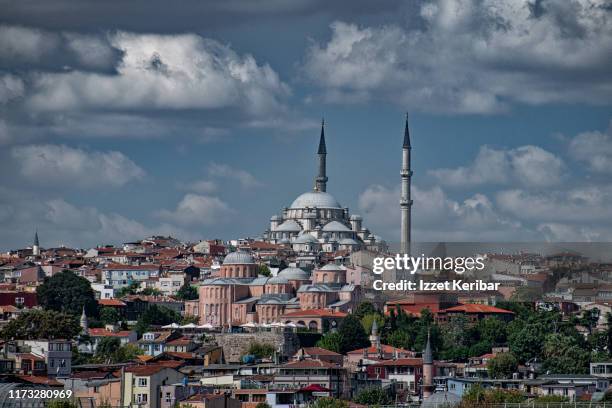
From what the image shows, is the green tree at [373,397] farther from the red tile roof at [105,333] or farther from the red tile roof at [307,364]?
the red tile roof at [105,333]

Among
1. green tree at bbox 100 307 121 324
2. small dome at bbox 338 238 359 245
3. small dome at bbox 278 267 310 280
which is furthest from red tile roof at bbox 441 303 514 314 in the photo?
small dome at bbox 338 238 359 245

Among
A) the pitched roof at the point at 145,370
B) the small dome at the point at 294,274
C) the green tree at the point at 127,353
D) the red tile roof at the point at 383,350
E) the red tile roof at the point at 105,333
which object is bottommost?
the pitched roof at the point at 145,370

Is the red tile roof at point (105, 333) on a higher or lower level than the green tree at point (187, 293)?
lower

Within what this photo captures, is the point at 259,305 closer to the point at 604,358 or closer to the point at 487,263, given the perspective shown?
the point at 487,263

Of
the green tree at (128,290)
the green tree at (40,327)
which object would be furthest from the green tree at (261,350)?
the green tree at (128,290)

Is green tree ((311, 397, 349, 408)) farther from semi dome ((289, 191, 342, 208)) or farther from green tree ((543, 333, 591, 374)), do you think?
semi dome ((289, 191, 342, 208))

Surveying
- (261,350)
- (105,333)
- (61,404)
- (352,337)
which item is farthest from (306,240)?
(61,404)

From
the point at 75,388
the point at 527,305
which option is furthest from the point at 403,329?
the point at 75,388
